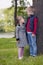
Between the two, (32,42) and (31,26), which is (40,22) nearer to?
(31,26)

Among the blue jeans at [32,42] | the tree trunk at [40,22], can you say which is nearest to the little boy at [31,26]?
the blue jeans at [32,42]

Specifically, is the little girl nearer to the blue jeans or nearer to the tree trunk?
the blue jeans

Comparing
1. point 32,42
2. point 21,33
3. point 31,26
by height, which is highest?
point 31,26

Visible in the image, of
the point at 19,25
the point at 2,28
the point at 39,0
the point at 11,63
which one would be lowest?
the point at 2,28

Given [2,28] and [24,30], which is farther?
[2,28]

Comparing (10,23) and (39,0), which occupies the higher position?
(39,0)

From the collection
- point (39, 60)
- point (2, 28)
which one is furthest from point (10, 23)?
point (39, 60)

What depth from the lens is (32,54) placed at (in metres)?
6.58

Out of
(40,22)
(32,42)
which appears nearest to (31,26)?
(40,22)

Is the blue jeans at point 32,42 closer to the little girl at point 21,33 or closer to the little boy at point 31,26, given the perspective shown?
the little boy at point 31,26

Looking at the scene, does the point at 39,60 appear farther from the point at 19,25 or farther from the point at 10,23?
the point at 10,23

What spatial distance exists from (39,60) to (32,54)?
189 centimetres

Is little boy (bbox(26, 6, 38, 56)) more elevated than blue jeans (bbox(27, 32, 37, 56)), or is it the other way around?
little boy (bbox(26, 6, 38, 56))

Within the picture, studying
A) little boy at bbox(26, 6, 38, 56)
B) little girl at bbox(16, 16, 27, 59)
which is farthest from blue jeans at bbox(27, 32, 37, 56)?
little girl at bbox(16, 16, 27, 59)
